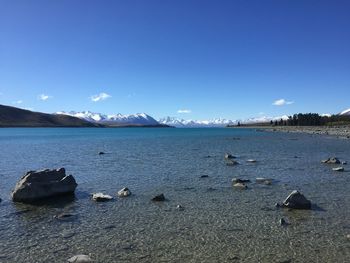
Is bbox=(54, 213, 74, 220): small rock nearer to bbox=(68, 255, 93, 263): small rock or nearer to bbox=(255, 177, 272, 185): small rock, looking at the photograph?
bbox=(68, 255, 93, 263): small rock

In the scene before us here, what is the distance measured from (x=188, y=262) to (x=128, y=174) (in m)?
25.1

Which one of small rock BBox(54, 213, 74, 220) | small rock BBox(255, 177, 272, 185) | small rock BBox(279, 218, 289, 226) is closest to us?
small rock BBox(279, 218, 289, 226)

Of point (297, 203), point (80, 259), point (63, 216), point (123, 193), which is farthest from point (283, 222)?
point (63, 216)

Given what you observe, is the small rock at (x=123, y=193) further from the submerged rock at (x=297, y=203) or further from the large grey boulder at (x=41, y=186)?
the submerged rock at (x=297, y=203)

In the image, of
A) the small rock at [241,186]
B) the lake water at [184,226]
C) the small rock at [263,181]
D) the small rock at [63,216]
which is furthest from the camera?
the small rock at [263,181]

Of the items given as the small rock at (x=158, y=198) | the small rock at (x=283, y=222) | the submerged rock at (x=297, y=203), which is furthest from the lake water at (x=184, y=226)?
the submerged rock at (x=297, y=203)

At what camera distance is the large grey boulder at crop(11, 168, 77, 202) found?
2522 centimetres

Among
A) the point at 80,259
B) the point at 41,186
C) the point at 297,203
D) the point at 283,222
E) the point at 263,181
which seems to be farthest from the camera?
the point at 263,181

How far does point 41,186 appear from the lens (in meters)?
26.0

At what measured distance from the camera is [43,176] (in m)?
27.3

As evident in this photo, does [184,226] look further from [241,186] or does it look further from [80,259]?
[241,186]

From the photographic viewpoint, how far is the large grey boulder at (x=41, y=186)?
25219 millimetres

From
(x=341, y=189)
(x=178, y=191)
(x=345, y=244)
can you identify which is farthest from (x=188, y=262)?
(x=341, y=189)

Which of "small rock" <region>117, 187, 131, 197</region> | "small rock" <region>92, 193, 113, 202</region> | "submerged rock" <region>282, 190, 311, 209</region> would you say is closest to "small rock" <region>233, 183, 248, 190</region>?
"submerged rock" <region>282, 190, 311, 209</region>
